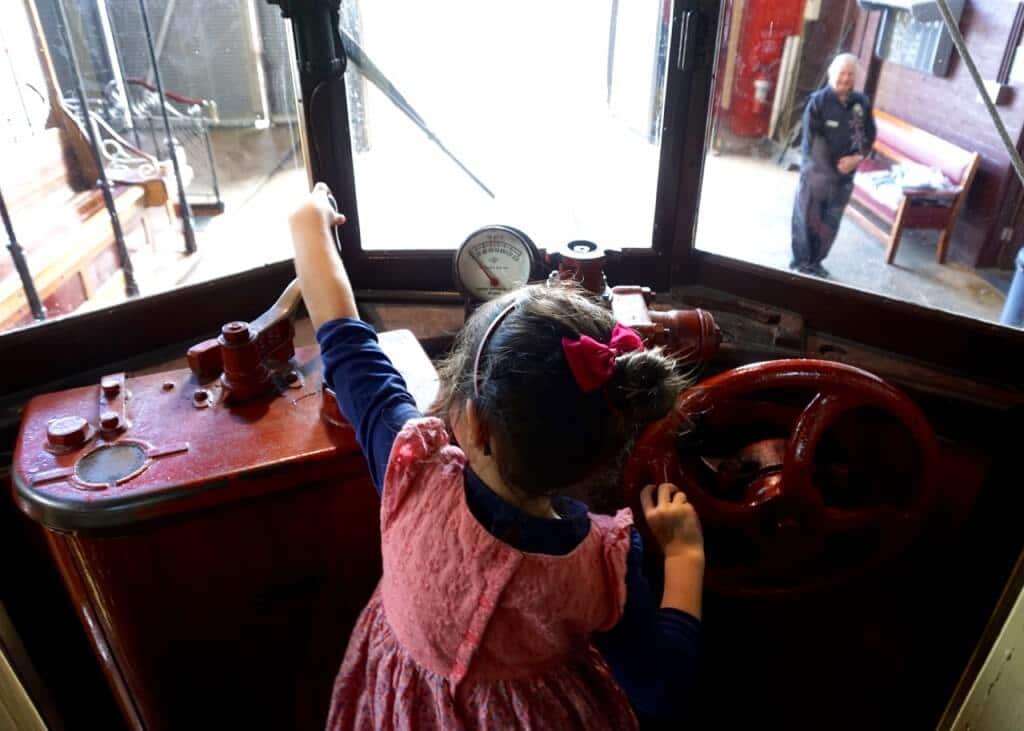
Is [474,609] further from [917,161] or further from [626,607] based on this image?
[917,161]

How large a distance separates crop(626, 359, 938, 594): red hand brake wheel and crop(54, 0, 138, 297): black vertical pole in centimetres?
107

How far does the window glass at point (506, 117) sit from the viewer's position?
146 centimetres

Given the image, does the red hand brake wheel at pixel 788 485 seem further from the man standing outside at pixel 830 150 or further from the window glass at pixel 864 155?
the man standing outside at pixel 830 150

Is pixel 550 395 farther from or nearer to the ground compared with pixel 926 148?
farther from the ground

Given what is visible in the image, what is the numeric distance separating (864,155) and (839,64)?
476mm

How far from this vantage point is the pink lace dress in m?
0.71

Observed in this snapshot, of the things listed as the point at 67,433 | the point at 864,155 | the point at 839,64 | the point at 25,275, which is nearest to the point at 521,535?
the point at 67,433

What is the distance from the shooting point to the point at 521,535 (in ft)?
2.38

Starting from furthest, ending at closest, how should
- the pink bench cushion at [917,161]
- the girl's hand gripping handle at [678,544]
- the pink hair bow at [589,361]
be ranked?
the pink bench cushion at [917,161] → the girl's hand gripping handle at [678,544] → the pink hair bow at [589,361]

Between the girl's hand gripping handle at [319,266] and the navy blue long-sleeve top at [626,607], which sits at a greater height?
the girl's hand gripping handle at [319,266]

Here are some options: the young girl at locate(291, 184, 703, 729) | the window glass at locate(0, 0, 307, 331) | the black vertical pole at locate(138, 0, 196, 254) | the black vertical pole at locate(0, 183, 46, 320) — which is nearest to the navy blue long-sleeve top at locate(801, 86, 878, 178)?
the window glass at locate(0, 0, 307, 331)

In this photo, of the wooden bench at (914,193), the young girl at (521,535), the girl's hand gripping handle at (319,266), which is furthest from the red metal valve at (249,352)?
the wooden bench at (914,193)

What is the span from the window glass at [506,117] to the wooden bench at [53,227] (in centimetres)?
54

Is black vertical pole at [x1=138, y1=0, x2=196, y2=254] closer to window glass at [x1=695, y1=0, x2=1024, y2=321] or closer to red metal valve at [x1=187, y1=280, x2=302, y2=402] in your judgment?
red metal valve at [x1=187, y1=280, x2=302, y2=402]
